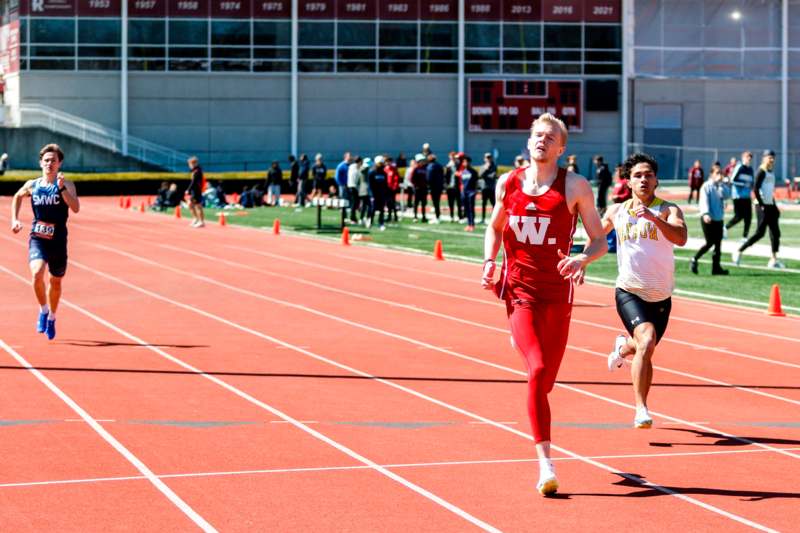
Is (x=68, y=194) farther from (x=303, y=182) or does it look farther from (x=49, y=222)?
(x=303, y=182)

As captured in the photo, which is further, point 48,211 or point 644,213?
point 48,211


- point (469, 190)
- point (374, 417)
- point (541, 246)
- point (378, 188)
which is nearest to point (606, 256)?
point (469, 190)

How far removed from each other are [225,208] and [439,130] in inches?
773

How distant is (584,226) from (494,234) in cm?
53

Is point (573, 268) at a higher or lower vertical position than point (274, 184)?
lower

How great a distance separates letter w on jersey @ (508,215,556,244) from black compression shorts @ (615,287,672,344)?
1989 millimetres

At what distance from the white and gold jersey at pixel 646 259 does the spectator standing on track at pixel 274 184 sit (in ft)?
125

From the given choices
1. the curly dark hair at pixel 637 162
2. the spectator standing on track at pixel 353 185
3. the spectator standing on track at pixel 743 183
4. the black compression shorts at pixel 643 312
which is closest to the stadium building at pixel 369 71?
the spectator standing on track at pixel 353 185

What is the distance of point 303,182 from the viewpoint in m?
47.3

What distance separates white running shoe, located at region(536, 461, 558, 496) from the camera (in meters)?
7.46

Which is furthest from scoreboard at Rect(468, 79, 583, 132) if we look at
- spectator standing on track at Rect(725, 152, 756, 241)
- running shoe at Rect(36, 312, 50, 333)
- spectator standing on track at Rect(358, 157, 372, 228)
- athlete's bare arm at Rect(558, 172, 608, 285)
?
athlete's bare arm at Rect(558, 172, 608, 285)

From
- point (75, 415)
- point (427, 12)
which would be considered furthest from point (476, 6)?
point (75, 415)

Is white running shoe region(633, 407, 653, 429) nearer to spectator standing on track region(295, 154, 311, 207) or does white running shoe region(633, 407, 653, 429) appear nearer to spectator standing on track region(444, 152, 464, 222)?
spectator standing on track region(444, 152, 464, 222)

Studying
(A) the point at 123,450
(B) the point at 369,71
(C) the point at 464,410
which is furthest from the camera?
(B) the point at 369,71
